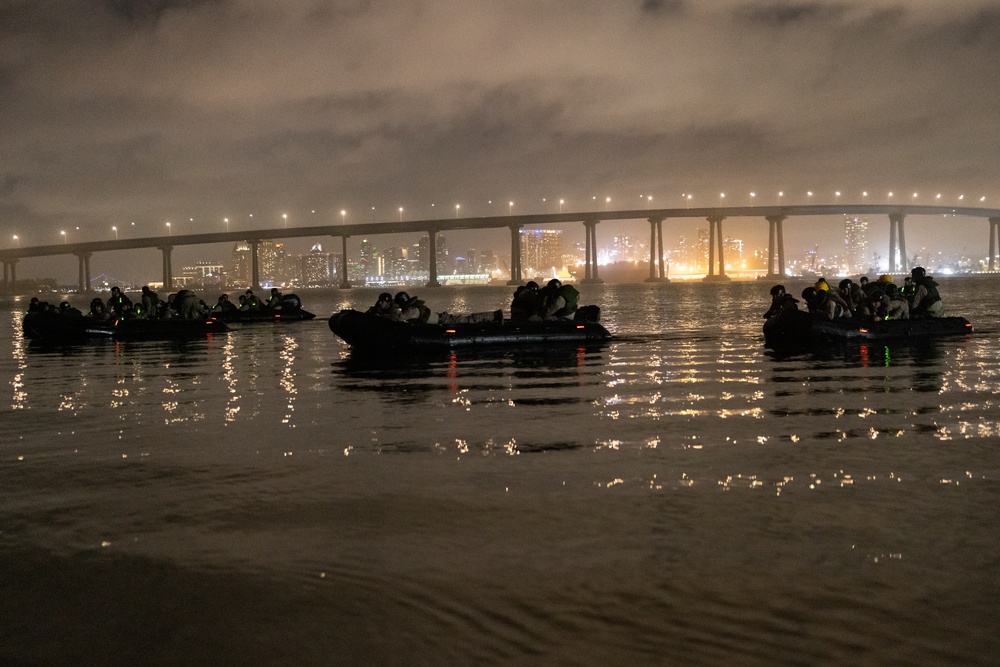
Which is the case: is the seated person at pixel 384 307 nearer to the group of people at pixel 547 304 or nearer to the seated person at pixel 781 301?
the group of people at pixel 547 304

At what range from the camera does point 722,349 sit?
2194 centimetres

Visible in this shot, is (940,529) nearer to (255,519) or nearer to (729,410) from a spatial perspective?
(255,519)

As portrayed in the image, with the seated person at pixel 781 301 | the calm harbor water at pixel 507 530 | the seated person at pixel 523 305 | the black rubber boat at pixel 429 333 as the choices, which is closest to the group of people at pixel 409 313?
the black rubber boat at pixel 429 333

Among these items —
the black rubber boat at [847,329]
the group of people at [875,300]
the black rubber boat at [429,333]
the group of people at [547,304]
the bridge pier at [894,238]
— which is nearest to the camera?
the black rubber boat at [429,333]

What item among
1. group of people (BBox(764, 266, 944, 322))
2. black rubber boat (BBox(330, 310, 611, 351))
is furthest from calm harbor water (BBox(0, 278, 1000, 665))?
group of people (BBox(764, 266, 944, 322))

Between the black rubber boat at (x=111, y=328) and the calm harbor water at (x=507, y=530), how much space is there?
1702cm

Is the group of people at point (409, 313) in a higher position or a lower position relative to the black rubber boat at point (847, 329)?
higher

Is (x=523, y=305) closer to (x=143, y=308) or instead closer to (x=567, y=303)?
(x=567, y=303)

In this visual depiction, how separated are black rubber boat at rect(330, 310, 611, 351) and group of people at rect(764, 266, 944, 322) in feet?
A: 20.0

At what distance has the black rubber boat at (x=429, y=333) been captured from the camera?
843 inches

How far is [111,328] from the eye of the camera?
96.0ft

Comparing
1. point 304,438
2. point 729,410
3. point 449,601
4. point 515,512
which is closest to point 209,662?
point 449,601

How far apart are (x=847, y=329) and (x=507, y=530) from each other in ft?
58.2

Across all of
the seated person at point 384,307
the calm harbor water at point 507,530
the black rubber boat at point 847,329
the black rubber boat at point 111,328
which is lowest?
the calm harbor water at point 507,530
